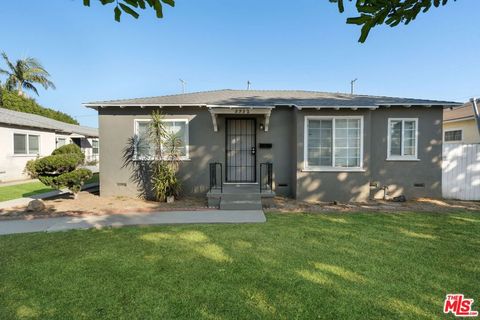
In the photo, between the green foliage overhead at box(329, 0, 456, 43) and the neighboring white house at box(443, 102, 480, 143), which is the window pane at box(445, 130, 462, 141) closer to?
the neighboring white house at box(443, 102, 480, 143)

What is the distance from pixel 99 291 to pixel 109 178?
7.21 m

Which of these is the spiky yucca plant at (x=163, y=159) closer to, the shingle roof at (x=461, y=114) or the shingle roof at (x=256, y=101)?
the shingle roof at (x=256, y=101)

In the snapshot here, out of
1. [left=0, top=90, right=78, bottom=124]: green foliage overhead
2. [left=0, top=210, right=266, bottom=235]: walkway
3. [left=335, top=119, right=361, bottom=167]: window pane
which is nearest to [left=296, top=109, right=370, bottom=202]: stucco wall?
[left=335, top=119, right=361, bottom=167]: window pane

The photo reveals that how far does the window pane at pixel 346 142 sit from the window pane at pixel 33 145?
1732cm

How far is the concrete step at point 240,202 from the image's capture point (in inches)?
298

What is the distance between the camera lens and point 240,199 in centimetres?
782

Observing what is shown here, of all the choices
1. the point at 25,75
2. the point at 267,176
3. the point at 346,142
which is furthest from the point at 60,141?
the point at 346,142

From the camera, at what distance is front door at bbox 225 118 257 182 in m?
9.62

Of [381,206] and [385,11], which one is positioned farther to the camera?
[381,206]

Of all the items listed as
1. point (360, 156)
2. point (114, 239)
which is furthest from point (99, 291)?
point (360, 156)

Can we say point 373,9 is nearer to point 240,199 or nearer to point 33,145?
point 240,199

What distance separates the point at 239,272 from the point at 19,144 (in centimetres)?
1704

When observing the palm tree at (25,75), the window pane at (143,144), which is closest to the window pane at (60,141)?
the window pane at (143,144)

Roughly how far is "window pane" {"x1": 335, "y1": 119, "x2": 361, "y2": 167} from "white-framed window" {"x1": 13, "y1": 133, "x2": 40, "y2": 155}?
55.2 ft
